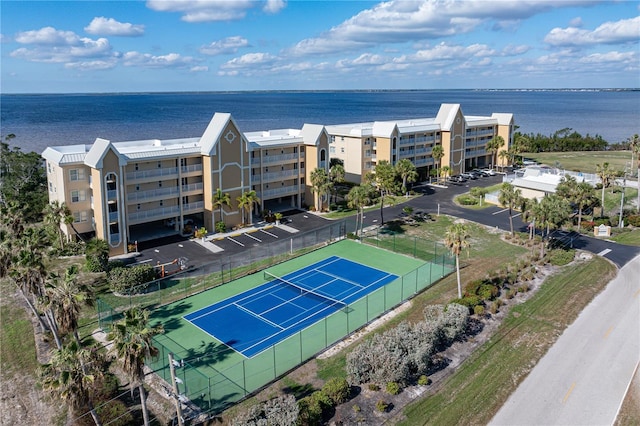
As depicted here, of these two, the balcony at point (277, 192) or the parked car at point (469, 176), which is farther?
the parked car at point (469, 176)

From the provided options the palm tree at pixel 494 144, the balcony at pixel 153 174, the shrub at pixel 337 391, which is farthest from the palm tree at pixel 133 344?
the palm tree at pixel 494 144

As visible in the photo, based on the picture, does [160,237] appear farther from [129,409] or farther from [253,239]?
[129,409]

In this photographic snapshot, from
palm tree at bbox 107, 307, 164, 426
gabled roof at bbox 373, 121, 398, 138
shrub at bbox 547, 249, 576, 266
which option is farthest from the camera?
gabled roof at bbox 373, 121, 398, 138

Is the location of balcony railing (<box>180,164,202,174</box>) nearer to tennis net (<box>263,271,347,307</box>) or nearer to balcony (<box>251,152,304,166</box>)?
balcony (<box>251,152,304,166</box>)

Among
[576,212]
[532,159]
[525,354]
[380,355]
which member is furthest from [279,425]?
[532,159]

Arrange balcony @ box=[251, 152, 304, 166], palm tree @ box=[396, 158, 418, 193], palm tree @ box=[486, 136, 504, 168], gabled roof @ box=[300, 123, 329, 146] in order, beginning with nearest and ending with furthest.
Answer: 1. balcony @ box=[251, 152, 304, 166]
2. gabled roof @ box=[300, 123, 329, 146]
3. palm tree @ box=[396, 158, 418, 193]
4. palm tree @ box=[486, 136, 504, 168]

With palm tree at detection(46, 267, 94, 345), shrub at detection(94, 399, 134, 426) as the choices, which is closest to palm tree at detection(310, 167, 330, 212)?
palm tree at detection(46, 267, 94, 345)

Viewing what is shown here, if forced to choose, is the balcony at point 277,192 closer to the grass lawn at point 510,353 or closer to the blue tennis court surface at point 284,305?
the blue tennis court surface at point 284,305
